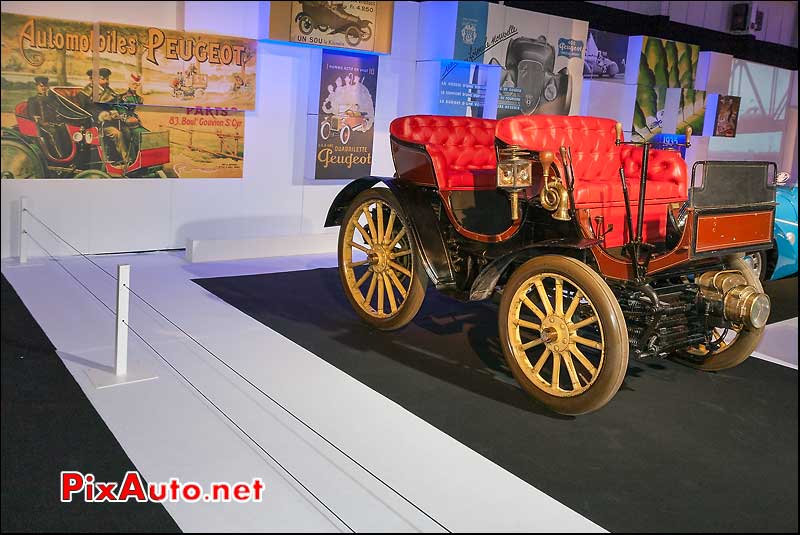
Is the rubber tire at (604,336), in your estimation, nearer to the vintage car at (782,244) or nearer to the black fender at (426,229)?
the black fender at (426,229)

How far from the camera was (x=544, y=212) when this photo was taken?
343 centimetres

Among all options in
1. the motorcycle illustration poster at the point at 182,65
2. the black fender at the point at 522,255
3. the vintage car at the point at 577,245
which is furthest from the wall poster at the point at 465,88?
the black fender at the point at 522,255

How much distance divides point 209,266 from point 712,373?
11.8ft

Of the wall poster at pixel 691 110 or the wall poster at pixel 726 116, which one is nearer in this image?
the wall poster at pixel 691 110

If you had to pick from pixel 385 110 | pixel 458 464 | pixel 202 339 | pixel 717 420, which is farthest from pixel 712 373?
pixel 385 110

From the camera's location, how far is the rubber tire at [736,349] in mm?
3486

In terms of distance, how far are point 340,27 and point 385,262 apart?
9.83ft

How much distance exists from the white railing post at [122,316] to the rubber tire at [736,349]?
8.87 ft

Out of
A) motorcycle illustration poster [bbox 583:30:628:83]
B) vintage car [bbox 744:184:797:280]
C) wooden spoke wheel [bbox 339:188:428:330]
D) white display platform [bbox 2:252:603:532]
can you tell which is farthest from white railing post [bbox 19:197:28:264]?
motorcycle illustration poster [bbox 583:30:628:83]

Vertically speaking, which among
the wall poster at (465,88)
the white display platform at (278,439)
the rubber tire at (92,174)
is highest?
the wall poster at (465,88)

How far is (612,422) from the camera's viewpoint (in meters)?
3.16

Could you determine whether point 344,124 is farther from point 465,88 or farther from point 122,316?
point 122,316

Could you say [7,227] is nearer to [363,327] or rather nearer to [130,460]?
[363,327]

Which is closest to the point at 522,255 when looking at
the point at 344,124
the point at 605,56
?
the point at 344,124
